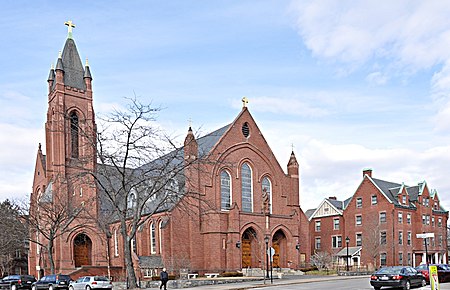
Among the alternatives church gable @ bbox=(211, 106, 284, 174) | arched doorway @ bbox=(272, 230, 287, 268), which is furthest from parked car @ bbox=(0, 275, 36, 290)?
arched doorway @ bbox=(272, 230, 287, 268)

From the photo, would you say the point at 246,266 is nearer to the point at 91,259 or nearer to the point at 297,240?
the point at 297,240

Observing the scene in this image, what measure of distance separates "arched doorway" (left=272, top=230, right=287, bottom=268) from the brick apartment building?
14.1 meters

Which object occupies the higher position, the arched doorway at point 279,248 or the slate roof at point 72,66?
the slate roof at point 72,66

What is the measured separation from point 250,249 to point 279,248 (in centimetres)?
376

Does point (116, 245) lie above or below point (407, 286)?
below

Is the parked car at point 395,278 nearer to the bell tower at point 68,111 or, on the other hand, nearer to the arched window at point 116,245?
the arched window at point 116,245

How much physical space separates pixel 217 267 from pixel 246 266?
15.2 ft

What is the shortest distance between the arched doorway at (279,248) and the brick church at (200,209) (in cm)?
10

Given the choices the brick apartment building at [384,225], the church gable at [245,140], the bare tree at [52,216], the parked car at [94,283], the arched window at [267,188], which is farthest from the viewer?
the brick apartment building at [384,225]

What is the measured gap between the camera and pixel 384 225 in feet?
214

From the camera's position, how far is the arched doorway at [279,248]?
5497 centimetres

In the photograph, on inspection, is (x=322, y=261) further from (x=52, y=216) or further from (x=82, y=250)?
(x=52, y=216)

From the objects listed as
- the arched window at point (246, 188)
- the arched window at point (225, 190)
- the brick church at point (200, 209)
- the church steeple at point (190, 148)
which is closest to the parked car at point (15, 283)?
the brick church at point (200, 209)

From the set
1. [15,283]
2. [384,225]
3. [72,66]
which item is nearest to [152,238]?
[15,283]
